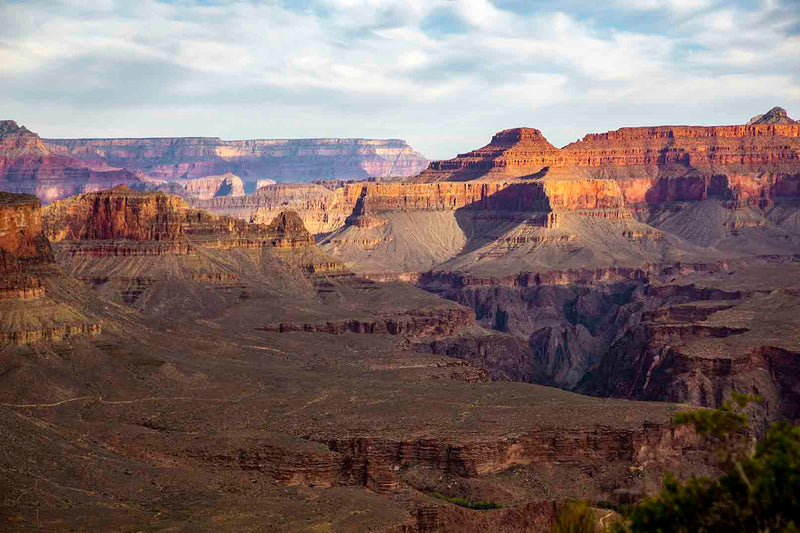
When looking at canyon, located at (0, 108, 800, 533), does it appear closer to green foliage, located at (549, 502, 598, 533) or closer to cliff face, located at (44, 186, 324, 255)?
cliff face, located at (44, 186, 324, 255)

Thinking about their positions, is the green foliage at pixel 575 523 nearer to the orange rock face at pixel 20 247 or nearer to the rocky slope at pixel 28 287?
the rocky slope at pixel 28 287

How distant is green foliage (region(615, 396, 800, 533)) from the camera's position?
1501 inches

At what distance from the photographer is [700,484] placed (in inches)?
1582

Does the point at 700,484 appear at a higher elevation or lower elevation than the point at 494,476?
higher

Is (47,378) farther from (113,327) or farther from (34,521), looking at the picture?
(34,521)

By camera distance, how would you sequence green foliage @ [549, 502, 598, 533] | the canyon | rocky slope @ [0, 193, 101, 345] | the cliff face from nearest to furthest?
1. green foliage @ [549, 502, 598, 533]
2. the canyon
3. rocky slope @ [0, 193, 101, 345]
4. the cliff face

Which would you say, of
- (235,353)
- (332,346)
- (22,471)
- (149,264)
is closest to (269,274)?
(149,264)

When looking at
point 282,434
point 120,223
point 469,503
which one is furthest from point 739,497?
point 120,223

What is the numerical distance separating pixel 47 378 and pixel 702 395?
5450cm

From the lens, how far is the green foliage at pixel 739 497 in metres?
38.1

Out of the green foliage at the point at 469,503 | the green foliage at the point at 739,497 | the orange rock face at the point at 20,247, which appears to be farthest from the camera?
the orange rock face at the point at 20,247

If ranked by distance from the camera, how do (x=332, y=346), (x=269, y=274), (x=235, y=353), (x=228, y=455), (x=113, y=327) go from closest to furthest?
(x=228, y=455) → (x=113, y=327) → (x=235, y=353) → (x=332, y=346) → (x=269, y=274)

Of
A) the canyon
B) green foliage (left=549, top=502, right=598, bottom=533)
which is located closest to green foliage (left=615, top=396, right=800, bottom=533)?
the canyon

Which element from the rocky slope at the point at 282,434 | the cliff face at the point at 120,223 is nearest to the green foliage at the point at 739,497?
the rocky slope at the point at 282,434
